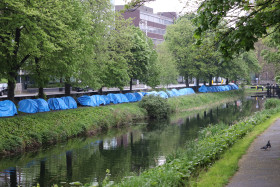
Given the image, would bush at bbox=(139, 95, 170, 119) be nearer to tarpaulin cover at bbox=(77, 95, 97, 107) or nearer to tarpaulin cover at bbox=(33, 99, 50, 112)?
tarpaulin cover at bbox=(77, 95, 97, 107)

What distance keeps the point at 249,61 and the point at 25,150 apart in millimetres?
60533

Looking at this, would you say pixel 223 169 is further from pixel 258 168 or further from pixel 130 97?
pixel 130 97

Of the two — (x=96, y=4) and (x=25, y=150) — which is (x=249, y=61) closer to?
(x=96, y=4)

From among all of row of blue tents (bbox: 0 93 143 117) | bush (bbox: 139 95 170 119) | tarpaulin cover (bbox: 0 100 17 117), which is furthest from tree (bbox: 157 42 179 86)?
tarpaulin cover (bbox: 0 100 17 117)

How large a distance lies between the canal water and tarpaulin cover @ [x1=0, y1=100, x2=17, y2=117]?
4.02m

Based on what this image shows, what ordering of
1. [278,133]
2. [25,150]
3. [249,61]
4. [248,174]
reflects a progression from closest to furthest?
[248,174] → [278,133] → [25,150] → [249,61]

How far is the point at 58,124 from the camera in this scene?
27016mm

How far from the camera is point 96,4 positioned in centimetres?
3728

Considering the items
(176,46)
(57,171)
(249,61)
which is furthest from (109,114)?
(249,61)

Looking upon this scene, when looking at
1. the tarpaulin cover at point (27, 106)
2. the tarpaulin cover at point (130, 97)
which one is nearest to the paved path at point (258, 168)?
the tarpaulin cover at point (27, 106)

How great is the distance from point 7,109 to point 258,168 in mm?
18727

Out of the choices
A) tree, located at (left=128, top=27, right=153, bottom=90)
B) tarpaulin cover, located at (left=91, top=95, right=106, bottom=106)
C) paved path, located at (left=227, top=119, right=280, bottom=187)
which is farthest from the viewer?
tree, located at (left=128, top=27, right=153, bottom=90)

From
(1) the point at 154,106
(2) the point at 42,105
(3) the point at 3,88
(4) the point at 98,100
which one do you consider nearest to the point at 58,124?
(2) the point at 42,105

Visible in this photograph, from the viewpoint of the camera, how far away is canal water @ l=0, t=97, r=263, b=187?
16891 millimetres
